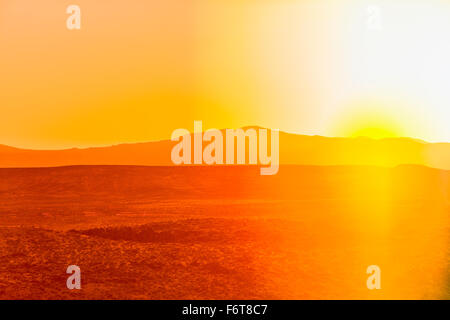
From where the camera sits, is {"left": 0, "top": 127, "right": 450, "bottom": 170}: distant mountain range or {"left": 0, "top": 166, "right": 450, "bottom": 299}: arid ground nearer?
{"left": 0, "top": 166, "right": 450, "bottom": 299}: arid ground

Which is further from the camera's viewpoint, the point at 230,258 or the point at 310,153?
the point at 310,153

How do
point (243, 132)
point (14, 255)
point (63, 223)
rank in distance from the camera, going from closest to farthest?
1. point (14, 255)
2. point (63, 223)
3. point (243, 132)

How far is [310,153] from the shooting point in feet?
317

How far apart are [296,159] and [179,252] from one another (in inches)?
3109

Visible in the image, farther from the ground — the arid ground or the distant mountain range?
the distant mountain range

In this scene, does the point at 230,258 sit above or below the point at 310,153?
below

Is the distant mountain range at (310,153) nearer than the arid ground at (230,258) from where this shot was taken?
No

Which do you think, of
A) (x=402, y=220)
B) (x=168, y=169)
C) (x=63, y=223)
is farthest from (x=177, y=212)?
(x=168, y=169)

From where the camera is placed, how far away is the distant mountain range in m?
85.5

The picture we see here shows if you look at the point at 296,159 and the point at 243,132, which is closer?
the point at 296,159

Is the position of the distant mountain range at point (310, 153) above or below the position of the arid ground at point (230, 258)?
above

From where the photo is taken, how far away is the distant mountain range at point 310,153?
85.5 metres

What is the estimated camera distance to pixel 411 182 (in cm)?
5609
